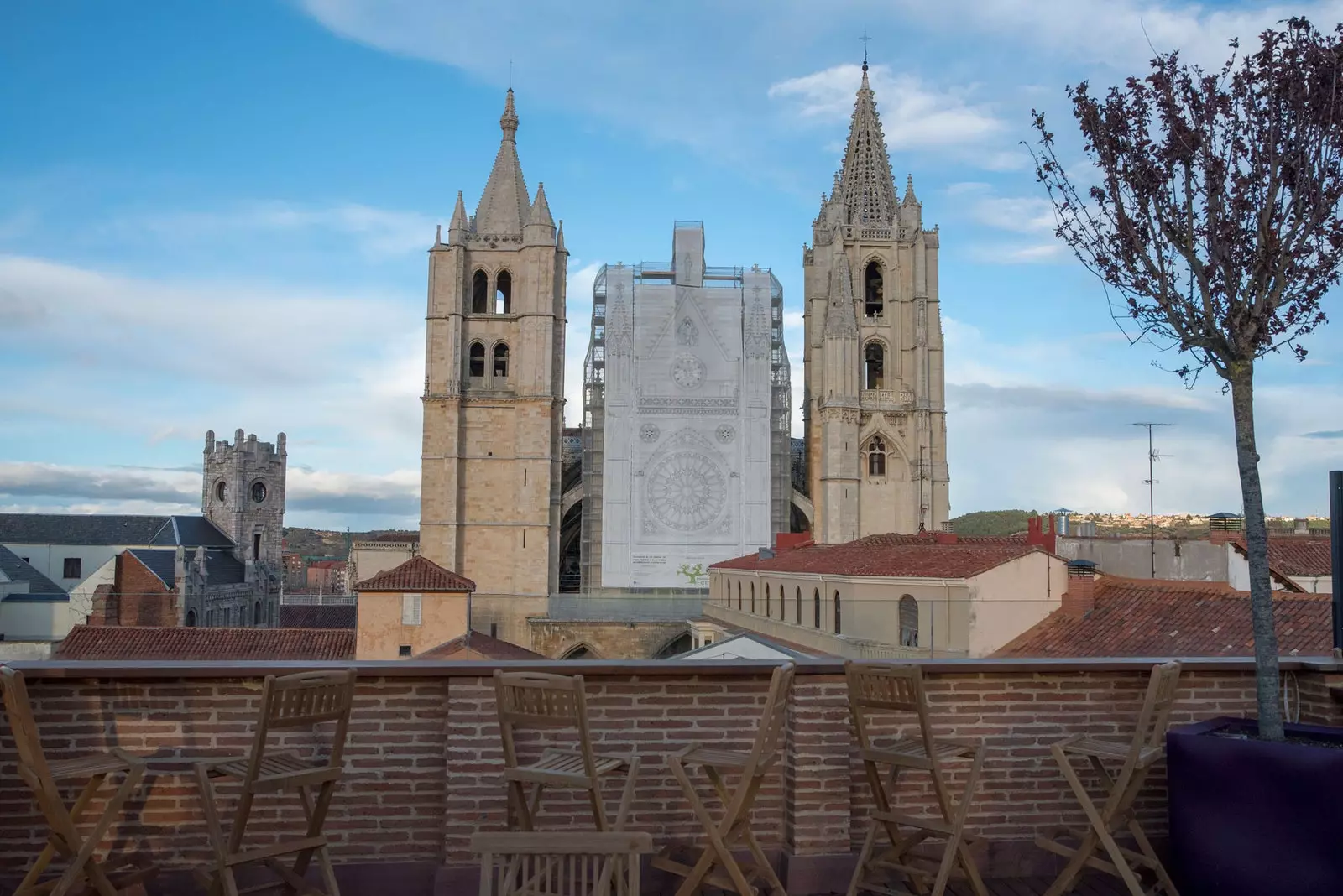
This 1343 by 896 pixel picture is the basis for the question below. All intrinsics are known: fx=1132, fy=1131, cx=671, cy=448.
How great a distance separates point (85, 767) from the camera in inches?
167

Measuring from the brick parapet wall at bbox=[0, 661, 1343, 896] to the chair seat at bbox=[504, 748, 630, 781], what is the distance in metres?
0.29

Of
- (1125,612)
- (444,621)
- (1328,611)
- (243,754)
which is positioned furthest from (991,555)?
(243,754)

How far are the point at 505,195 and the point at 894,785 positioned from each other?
43.8 metres

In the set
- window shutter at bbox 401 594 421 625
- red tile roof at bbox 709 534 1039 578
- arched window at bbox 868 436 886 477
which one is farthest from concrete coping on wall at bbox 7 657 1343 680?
arched window at bbox 868 436 886 477

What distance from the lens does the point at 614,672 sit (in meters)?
5.04

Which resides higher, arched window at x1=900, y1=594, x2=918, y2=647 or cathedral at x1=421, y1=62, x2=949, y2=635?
cathedral at x1=421, y1=62, x2=949, y2=635

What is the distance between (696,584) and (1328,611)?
28528mm

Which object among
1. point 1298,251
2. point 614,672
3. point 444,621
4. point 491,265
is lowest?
point 444,621

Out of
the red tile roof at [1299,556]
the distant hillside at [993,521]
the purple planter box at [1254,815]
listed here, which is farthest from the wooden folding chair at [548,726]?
the distant hillside at [993,521]

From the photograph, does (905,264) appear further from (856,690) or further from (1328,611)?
(856,690)

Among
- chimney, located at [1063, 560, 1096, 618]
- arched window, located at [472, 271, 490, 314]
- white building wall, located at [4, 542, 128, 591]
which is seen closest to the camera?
chimney, located at [1063, 560, 1096, 618]

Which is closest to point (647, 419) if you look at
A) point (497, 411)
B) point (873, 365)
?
point (497, 411)

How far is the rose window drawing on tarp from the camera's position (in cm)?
4259

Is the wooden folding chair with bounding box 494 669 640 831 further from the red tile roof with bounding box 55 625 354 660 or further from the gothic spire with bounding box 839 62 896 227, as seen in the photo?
the gothic spire with bounding box 839 62 896 227
